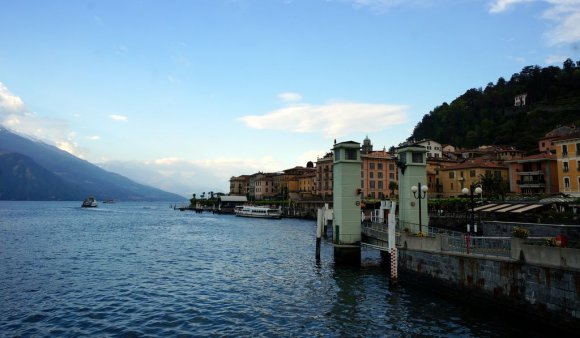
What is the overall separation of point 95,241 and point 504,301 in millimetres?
52759

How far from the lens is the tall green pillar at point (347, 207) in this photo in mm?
33469

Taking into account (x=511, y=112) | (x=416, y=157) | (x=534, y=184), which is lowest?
(x=416, y=157)

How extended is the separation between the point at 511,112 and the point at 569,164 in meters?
107

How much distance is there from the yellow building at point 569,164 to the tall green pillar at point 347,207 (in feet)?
169

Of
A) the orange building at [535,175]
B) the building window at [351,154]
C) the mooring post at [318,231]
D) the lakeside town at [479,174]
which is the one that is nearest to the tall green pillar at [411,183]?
the building window at [351,154]

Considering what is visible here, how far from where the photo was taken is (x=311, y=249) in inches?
1897

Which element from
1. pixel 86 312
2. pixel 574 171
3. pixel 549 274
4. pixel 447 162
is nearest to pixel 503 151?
pixel 447 162

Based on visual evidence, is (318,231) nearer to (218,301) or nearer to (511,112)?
(218,301)

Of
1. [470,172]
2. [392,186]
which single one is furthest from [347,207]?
[392,186]

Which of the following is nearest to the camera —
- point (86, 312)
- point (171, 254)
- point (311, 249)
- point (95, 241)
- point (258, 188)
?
point (86, 312)

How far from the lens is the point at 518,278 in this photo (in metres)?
18.0

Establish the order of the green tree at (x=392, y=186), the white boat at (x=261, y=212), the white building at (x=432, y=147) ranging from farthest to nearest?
1. the white building at (x=432, y=147)
2. the white boat at (x=261, y=212)
3. the green tree at (x=392, y=186)

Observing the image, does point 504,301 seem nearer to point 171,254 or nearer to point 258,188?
point 171,254

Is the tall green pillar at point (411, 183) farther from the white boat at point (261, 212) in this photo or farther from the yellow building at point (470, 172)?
the white boat at point (261, 212)
